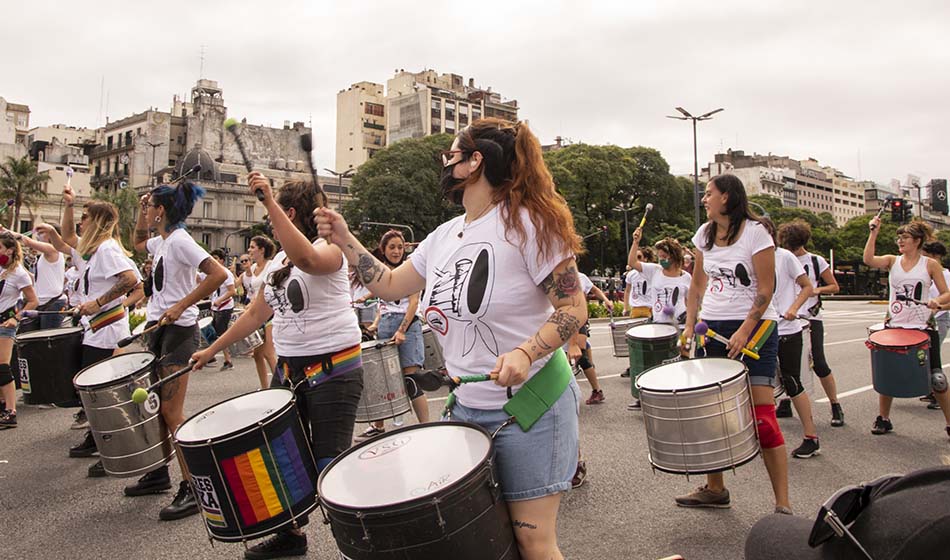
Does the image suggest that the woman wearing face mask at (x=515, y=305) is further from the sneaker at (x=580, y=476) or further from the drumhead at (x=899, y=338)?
the drumhead at (x=899, y=338)

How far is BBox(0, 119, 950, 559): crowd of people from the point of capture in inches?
98.8

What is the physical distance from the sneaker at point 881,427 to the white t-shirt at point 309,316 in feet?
18.8

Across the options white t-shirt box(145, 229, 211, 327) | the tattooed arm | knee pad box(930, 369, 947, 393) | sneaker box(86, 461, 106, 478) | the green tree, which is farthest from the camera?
the green tree

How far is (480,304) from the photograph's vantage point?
251 cm

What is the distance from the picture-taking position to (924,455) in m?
6.25

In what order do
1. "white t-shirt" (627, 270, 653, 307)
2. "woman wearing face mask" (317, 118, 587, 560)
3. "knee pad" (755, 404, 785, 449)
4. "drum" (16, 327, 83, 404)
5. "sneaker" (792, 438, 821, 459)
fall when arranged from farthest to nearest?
1. "white t-shirt" (627, 270, 653, 307)
2. "drum" (16, 327, 83, 404)
3. "sneaker" (792, 438, 821, 459)
4. "knee pad" (755, 404, 785, 449)
5. "woman wearing face mask" (317, 118, 587, 560)

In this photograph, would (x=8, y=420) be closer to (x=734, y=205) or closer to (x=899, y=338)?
(x=734, y=205)

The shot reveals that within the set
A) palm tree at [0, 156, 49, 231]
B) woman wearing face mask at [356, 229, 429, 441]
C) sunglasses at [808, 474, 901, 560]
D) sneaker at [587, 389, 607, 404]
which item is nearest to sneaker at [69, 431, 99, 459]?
woman wearing face mask at [356, 229, 429, 441]

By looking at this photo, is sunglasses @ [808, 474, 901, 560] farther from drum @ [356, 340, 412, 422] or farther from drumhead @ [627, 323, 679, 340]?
drumhead @ [627, 323, 679, 340]

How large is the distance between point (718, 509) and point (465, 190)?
327 centimetres

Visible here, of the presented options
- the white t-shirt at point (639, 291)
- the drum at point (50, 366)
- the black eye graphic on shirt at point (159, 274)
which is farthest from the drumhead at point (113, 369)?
the white t-shirt at point (639, 291)

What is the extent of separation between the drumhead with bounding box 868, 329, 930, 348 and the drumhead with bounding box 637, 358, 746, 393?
3.89m

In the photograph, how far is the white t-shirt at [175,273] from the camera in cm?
515

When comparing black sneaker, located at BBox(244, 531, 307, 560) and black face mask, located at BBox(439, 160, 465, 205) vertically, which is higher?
black face mask, located at BBox(439, 160, 465, 205)
